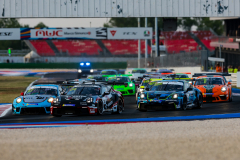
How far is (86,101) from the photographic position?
16.1 metres

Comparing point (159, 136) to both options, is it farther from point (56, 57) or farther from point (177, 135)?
point (56, 57)

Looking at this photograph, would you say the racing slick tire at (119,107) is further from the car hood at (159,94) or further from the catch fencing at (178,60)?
the catch fencing at (178,60)

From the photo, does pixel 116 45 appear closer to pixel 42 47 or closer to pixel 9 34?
pixel 42 47

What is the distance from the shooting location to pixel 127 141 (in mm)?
9781

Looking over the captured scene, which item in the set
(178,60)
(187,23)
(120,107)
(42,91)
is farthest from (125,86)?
(187,23)

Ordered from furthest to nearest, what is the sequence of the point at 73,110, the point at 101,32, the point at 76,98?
the point at 101,32 → the point at 76,98 → the point at 73,110

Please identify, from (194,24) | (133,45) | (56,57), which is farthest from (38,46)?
(194,24)

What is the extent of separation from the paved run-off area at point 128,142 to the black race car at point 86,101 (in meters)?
3.30

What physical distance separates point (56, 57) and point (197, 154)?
8462 centimetres

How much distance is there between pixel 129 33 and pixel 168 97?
963 inches

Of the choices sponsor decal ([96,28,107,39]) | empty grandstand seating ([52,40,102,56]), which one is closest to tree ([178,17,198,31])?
empty grandstand seating ([52,40,102,56])

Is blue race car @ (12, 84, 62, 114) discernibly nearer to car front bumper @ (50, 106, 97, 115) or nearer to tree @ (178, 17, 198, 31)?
car front bumper @ (50, 106, 97, 115)

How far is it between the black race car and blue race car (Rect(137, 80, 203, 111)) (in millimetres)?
1017

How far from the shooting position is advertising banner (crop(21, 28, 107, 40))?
40625 mm
